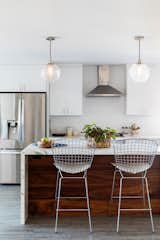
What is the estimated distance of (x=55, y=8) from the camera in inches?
117

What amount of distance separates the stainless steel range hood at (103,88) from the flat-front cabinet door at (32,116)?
1072 millimetres

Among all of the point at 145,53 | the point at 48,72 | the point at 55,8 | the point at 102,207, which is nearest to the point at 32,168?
the point at 102,207

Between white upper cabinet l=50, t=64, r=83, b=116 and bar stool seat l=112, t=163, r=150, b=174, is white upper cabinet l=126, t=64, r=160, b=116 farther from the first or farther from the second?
bar stool seat l=112, t=163, r=150, b=174

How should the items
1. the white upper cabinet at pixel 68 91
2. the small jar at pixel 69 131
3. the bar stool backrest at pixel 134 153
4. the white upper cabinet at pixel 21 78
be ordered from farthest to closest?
1. the small jar at pixel 69 131
2. the white upper cabinet at pixel 68 91
3. the white upper cabinet at pixel 21 78
4. the bar stool backrest at pixel 134 153

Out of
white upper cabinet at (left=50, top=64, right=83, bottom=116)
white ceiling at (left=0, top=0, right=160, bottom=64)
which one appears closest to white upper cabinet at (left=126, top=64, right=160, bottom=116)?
white ceiling at (left=0, top=0, right=160, bottom=64)

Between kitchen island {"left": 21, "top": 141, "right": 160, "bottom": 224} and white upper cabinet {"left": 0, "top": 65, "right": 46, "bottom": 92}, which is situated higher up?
white upper cabinet {"left": 0, "top": 65, "right": 46, "bottom": 92}

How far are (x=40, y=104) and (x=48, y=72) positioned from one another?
1.82 metres

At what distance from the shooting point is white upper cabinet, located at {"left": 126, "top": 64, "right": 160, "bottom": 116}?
628 cm

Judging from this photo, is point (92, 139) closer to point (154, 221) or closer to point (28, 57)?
point (154, 221)

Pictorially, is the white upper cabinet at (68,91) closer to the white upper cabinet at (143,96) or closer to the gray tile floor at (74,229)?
the white upper cabinet at (143,96)

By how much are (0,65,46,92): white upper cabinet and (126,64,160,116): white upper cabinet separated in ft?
5.88

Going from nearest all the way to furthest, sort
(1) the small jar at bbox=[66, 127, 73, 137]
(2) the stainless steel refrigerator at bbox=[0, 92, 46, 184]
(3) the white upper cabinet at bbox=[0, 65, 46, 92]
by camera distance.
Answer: (2) the stainless steel refrigerator at bbox=[0, 92, 46, 184] → (3) the white upper cabinet at bbox=[0, 65, 46, 92] → (1) the small jar at bbox=[66, 127, 73, 137]

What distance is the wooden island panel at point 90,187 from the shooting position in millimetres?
4051

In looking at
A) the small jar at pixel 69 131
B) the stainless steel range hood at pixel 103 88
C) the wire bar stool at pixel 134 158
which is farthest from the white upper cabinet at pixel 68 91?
the wire bar stool at pixel 134 158
